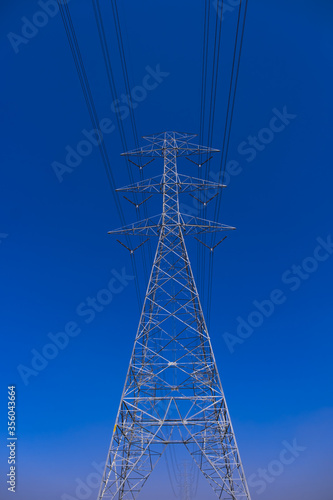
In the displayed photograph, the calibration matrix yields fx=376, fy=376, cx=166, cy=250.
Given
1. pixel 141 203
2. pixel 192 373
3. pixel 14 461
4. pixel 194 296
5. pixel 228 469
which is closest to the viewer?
pixel 228 469

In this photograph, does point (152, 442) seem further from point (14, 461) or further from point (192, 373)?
point (14, 461)

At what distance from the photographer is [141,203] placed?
23.9 m

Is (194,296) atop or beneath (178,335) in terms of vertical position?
atop

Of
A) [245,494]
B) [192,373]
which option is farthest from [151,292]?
[245,494]

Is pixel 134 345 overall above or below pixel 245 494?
above

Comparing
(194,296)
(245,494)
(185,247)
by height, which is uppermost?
(185,247)

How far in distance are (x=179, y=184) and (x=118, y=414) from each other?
12923mm

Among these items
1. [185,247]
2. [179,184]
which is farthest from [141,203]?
[185,247]

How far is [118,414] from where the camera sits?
1684 cm

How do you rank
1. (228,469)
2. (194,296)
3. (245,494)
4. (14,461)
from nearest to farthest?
(245,494)
(228,469)
(194,296)
(14,461)

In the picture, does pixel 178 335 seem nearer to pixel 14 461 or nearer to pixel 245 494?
pixel 245 494

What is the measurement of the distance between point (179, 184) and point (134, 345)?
32.3ft

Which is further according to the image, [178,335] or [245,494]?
[178,335]

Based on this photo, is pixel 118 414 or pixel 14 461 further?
pixel 14 461
